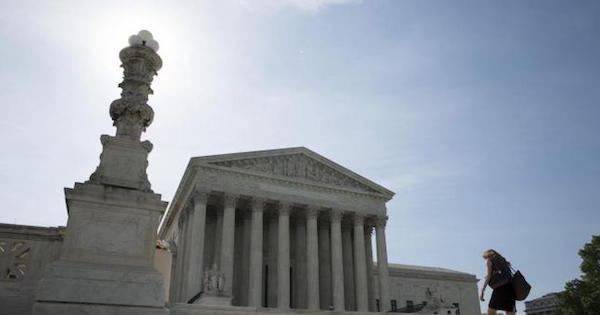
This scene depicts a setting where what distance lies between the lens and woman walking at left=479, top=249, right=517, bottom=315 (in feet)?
26.2

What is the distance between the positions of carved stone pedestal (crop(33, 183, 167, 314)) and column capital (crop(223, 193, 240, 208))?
3109 centimetres

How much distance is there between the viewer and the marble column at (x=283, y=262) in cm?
3856

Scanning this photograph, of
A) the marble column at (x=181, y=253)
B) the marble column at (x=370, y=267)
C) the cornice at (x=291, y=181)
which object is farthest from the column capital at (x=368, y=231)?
the marble column at (x=181, y=253)

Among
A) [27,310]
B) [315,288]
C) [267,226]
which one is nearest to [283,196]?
[267,226]

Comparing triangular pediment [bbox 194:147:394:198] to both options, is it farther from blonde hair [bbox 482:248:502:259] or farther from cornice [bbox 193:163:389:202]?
blonde hair [bbox 482:248:502:259]

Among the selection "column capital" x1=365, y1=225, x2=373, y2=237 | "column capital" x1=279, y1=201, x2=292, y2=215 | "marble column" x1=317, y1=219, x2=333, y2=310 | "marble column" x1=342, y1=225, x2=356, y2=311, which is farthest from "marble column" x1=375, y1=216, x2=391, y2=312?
"column capital" x1=279, y1=201, x2=292, y2=215

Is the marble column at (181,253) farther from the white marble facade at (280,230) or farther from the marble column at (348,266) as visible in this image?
the marble column at (348,266)

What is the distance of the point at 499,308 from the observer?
26.5 ft

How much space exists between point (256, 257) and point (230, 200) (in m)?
4.86

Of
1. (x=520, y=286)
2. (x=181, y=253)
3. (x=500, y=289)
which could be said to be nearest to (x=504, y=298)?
(x=500, y=289)

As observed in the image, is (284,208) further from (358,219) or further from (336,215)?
(358,219)

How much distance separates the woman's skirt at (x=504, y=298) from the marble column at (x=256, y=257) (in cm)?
3080

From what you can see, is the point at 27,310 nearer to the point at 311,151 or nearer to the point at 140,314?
the point at 140,314

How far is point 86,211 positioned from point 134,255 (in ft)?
3.44
